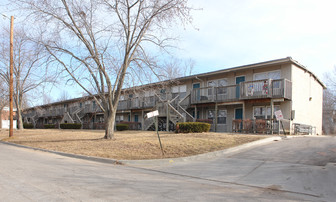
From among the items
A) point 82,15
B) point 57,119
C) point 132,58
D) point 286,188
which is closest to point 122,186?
point 286,188

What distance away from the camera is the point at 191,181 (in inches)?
254

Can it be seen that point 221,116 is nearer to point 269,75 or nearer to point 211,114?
point 211,114

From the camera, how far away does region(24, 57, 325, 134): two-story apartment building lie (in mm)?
17234

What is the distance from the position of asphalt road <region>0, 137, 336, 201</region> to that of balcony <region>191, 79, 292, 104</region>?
8407mm

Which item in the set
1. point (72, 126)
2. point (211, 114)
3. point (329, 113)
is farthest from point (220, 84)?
point (329, 113)

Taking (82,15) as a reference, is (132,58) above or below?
below

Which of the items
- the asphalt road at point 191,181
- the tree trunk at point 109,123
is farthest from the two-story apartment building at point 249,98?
the asphalt road at point 191,181

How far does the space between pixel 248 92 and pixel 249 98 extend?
49 centimetres

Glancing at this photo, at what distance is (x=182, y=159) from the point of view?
931 centimetres

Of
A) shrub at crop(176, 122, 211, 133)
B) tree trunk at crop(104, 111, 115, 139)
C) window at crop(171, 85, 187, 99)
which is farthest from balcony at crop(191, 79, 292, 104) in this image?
tree trunk at crop(104, 111, 115, 139)

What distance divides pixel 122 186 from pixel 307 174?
494 cm

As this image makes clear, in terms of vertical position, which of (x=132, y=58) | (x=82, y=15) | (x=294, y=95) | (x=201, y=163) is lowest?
(x=201, y=163)

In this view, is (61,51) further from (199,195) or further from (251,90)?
(251,90)

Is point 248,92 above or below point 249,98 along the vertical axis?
above
